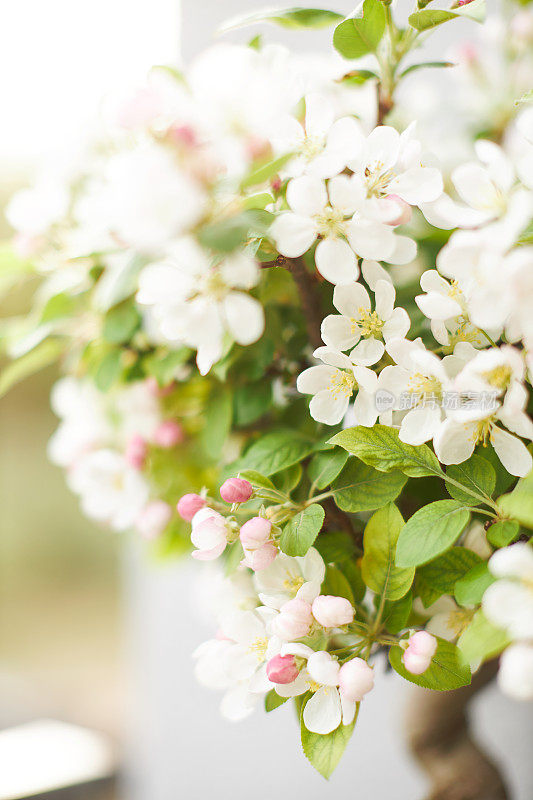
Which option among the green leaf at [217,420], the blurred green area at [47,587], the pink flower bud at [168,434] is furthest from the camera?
the blurred green area at [47,587]

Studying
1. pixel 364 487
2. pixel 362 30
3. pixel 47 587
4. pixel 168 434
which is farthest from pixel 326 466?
pixel 47 587

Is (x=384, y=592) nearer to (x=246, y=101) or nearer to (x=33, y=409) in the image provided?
(x=246, y=101)

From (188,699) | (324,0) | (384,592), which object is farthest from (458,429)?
(188,699)

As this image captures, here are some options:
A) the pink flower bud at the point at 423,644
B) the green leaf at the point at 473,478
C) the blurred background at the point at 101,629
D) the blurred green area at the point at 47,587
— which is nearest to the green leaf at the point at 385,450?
the green leaf at the point at 473,478

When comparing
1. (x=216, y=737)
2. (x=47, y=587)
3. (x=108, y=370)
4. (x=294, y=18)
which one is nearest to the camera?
(x=294, y=18)

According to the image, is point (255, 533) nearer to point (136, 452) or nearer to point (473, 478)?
point (473, 478)

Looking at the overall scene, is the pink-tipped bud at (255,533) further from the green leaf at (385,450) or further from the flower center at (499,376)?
the flower center at (499,376)
